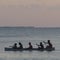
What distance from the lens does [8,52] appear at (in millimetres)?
44312

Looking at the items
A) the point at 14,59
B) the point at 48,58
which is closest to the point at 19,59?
the point at 14,59

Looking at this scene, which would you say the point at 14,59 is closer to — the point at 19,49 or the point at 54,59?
the point at 54,59

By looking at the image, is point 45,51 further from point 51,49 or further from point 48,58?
point 48,58

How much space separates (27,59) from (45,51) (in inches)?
318

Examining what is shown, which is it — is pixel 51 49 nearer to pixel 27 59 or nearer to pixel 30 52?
pixel 30 52

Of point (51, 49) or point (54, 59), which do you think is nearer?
point (54, 59)

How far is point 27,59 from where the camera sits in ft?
120

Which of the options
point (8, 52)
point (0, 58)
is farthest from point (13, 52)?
point (0, 58)

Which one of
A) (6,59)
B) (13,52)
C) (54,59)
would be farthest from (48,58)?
(13,52)

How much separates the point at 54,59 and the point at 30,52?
720 centimetres

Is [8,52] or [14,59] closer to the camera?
[14,59]

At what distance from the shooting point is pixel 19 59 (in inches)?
1438

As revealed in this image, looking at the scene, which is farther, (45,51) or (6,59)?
(45,51)

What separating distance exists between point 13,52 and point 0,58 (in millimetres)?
7007
